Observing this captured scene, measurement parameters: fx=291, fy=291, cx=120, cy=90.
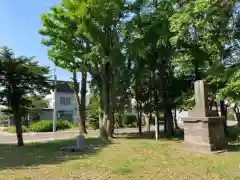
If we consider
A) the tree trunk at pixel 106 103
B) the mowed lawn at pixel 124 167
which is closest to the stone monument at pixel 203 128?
the mowed lawn at pixel 124 167

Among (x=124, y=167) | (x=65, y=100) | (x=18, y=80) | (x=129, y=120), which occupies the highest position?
(x=65, y=100)

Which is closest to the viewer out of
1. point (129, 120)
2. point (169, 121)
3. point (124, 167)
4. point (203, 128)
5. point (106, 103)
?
point (124, 167)

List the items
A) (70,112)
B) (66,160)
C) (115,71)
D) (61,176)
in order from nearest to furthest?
(61,176)
(66,160)
(115,71)
(70,112)

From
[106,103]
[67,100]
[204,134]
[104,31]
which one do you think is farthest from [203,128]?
[67,100]

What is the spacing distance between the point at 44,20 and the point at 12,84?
744 centimetres

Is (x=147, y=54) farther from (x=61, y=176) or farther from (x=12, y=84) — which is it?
(x=61, y=176)

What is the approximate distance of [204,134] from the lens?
12.7 metres

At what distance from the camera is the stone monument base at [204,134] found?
1255 centimetres

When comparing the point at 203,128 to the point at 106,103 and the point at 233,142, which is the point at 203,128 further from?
the point at 106,103

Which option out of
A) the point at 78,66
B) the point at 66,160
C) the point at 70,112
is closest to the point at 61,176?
the point at 66,160

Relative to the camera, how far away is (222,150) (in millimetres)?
12445

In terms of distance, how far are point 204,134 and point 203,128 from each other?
28cm

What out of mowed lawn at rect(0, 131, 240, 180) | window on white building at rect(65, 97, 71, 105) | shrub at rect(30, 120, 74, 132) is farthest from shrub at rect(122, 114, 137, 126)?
mowed lawn at rect(0, 131, 240, 180)

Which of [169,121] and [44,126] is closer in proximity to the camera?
[169,121]
